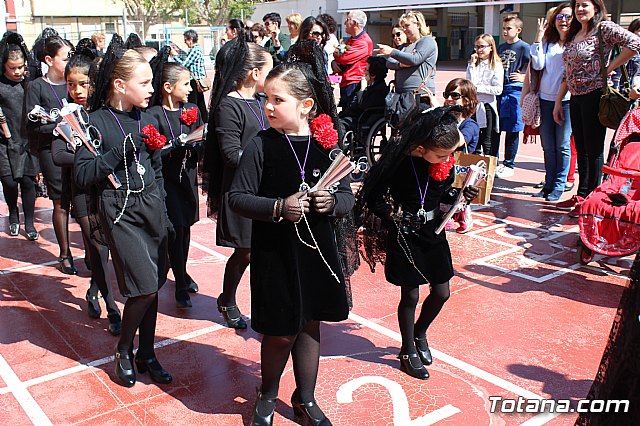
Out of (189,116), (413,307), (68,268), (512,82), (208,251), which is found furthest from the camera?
(512,82)

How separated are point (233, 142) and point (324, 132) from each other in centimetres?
132

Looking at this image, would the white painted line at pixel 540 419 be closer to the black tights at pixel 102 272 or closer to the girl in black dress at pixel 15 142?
the black tights at pixel 102 272

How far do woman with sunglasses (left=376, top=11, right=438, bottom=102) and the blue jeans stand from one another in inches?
59.1

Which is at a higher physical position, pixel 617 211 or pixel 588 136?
pixel 588 136

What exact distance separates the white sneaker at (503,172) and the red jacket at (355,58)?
2.48m

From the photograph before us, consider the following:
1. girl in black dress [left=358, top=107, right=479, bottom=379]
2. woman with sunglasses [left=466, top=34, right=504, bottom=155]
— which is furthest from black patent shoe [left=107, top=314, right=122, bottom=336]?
woman with sunglasses [left=466, top=34, right=504, bottom=155]

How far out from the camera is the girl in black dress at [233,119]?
175 inches

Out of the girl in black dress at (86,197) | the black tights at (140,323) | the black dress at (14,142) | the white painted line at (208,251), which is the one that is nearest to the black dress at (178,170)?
the girl in black dress at (86,197)

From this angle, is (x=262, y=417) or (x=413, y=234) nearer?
(x=262, y=417)

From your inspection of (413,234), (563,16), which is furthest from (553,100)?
(413,234)

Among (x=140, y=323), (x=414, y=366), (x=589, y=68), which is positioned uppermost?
(x=589, y=68)

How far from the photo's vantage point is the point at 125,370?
399 centimetres

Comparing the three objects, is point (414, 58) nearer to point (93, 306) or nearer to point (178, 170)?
point (178, 170)

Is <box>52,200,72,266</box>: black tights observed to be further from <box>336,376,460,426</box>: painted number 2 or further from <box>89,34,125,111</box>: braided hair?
<box>336,376,460,426</box>: painted number 2
